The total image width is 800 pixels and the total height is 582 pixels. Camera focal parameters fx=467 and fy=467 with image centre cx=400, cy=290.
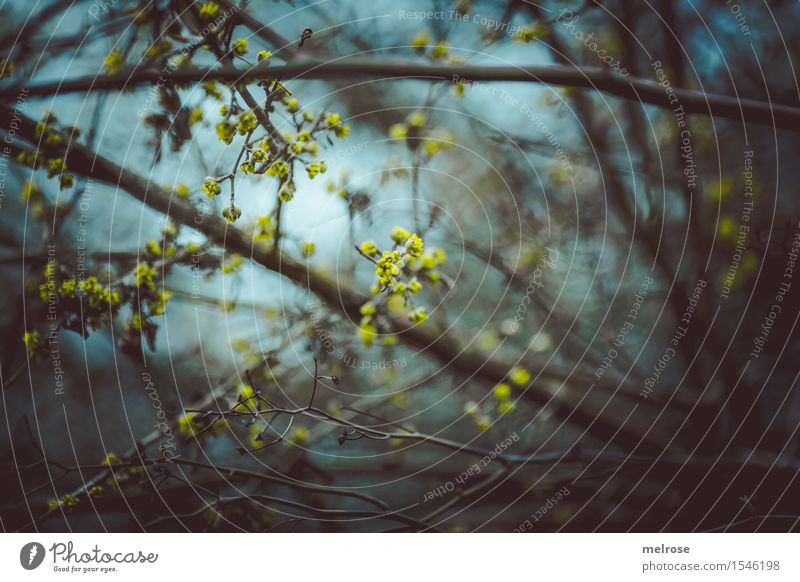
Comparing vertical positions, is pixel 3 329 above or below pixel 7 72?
below

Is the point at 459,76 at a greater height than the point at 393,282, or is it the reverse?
the point at 459,76

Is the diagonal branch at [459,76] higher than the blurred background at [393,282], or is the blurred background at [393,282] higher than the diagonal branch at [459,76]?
the diagonal branch at [459,76]

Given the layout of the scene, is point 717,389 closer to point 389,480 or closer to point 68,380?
point 389,480

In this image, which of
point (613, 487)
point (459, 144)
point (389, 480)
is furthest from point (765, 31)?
point (389, 480)

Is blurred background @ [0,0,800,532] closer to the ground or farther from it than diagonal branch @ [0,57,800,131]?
closer to the ground

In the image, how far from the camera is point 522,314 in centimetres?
67

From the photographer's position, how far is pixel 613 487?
0.66m

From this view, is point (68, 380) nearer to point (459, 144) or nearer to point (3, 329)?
point (3, 329)
